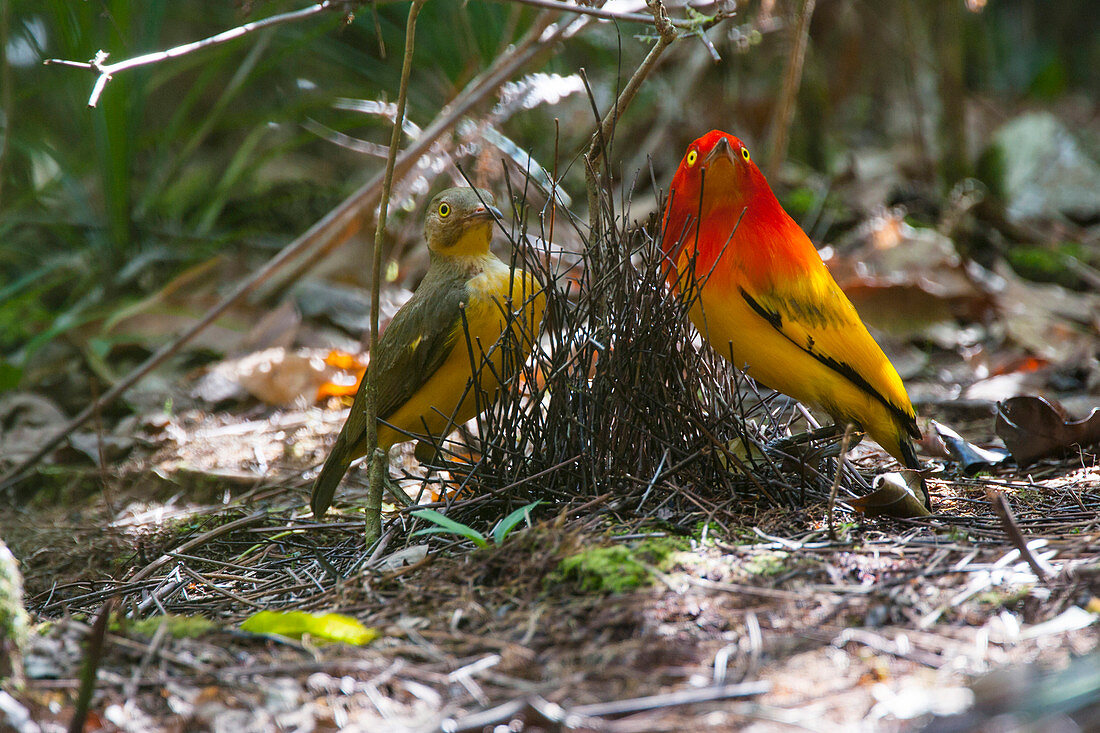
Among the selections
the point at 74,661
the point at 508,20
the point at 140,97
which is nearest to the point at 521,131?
the point at 508,20

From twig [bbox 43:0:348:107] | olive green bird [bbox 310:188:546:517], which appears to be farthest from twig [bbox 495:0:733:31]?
olive green bird [bbox 310:188:546:517]

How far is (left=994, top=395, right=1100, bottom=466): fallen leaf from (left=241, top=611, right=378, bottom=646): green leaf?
2.60 metres

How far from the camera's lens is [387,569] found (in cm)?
257

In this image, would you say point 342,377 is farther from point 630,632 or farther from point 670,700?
point 670,700

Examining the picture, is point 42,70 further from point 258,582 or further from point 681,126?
point 258,582

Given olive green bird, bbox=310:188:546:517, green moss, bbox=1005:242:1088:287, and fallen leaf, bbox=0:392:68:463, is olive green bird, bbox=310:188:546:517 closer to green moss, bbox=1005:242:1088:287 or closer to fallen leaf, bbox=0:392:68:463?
fallen leaf, bbox=0:392:68:463

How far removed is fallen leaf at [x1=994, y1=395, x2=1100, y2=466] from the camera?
3.39 meters

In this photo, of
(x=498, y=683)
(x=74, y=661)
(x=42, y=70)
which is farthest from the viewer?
(x=42, y=70)

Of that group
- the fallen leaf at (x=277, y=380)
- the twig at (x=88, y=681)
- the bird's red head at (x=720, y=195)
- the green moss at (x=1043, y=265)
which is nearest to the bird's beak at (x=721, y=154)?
the bird's red head at (x=720, y=195)

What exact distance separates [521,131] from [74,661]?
19.0 feet

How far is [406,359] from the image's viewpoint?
3.70 m

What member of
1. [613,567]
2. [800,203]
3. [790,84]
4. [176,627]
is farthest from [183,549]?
[800,203]

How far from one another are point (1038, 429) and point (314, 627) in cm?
278

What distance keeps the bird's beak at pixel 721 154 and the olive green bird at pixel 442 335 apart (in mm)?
808
